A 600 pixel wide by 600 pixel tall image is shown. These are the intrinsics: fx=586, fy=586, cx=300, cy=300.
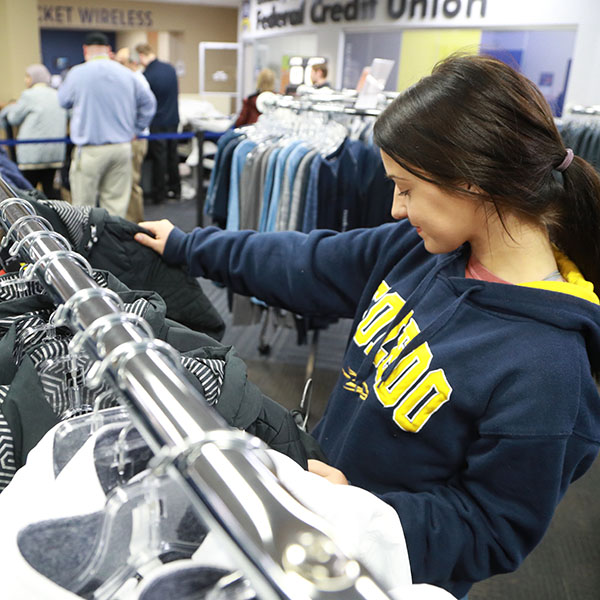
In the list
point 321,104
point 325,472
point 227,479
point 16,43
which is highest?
point 16,43

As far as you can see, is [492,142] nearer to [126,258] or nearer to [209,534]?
[209,534]

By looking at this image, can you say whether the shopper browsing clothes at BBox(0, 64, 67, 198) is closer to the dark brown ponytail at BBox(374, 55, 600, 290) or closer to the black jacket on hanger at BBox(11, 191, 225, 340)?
the black jacket on hanger at BBox(11, 191, 225, 340)

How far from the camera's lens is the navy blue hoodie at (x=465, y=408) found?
32.9 inches

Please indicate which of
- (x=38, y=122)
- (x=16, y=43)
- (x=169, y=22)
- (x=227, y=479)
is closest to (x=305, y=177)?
(x=227, y=479)

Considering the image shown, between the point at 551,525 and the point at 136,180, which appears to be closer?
the point at 551,525

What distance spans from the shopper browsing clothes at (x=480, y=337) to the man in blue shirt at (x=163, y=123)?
5.47 m

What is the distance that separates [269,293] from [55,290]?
821 mm

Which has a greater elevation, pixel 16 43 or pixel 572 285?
pixel 16 43

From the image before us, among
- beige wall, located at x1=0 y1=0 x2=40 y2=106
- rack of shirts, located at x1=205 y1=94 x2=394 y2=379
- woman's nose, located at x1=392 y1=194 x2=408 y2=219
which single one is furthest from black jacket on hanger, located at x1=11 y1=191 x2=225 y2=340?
beige wall, located at x1=0 y1=0 x2=40 y2=106

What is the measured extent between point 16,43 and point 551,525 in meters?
8.41

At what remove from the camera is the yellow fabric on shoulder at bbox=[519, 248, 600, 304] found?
0.92 meters

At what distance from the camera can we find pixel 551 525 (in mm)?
2158

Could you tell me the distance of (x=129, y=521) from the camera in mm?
463

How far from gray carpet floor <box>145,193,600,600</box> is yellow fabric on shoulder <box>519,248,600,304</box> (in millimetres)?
1302
